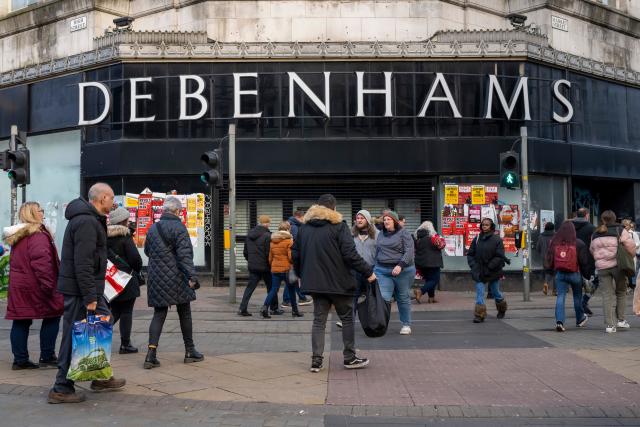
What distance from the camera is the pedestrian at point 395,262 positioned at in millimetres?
10172

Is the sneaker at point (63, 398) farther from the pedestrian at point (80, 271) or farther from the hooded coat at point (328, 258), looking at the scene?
the hooded coat at point (328, 258)

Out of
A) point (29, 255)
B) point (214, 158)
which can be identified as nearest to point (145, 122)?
point (214, 158)

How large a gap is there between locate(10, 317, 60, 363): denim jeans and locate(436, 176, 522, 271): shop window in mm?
11118

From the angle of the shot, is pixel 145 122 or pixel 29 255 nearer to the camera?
pixel 29 255

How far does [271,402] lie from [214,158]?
784cm

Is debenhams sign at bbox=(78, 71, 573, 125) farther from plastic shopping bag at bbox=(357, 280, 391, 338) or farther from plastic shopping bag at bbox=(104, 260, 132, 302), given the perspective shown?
plastic shopping bag at bbox=(357, 280, 391, 338)

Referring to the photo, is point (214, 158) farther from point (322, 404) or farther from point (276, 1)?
point (322, 404)

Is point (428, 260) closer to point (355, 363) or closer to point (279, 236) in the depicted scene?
point (279, 236)

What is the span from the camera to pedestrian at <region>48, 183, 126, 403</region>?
6.11m

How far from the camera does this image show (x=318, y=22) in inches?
726

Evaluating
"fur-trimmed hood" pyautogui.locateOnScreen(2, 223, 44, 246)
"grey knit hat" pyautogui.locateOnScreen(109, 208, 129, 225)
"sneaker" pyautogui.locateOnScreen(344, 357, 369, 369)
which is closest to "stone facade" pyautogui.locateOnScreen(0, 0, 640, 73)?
"grey knit hat" pyautogui.locateOnScreen(109, 208, 129, 225)

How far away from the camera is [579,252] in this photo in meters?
10.4

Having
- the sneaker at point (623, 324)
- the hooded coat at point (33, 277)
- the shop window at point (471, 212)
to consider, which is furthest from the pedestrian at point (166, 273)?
the shop window at point (471, 212)

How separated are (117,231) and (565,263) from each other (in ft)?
20.5
